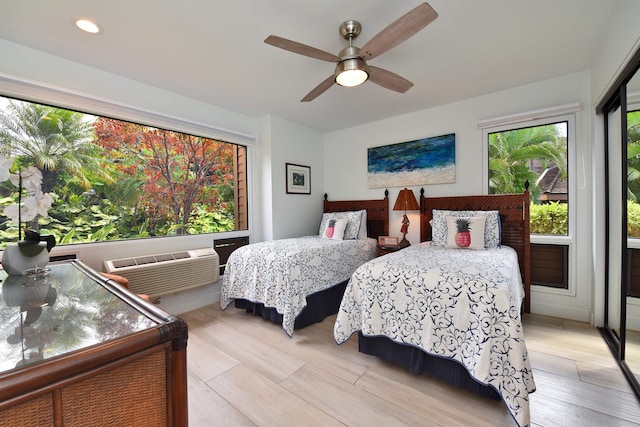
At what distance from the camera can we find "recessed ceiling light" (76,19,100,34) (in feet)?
6.08

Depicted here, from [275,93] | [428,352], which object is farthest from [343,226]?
[428,352]

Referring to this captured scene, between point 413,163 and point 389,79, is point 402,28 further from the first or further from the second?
point 413,163

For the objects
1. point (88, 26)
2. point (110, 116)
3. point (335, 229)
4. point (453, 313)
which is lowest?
point (453, 313)

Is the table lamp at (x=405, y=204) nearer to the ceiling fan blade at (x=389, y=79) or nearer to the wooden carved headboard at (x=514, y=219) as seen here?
the wooden carved headboard at (x=514, y=219)

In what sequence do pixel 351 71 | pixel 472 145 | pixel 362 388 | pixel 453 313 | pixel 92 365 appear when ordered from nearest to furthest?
pixel 92 365, pixel 453 313, pixel 362 388, pixel 351 71, pixel 472 145

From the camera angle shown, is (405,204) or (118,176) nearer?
(118,176)

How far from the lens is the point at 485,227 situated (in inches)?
110

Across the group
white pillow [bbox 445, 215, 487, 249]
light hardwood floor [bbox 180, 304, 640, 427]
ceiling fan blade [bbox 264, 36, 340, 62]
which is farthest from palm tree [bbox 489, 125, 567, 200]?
ceiling fan blade [bbox 264, 36, 340, 62]

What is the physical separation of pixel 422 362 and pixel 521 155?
102 inches

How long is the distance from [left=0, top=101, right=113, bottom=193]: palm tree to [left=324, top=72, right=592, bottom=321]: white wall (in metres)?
3.10

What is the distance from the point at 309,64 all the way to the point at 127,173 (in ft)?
7.16

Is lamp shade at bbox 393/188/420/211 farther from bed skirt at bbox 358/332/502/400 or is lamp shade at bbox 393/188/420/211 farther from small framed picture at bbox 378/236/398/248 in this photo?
bed skirt at bbox 358/332/502/400

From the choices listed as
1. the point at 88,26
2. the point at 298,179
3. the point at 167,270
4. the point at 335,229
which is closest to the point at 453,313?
the point at 335,229

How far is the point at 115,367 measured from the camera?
60cm
